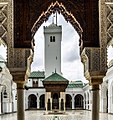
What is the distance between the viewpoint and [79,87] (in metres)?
41.1

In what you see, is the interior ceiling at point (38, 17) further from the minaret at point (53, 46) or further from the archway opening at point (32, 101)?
the archway opening at point (32, 101)

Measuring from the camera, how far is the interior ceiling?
6398mm

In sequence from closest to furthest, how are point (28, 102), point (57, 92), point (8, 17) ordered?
point (8, 17)
point (57, 92)
point (28, 102)

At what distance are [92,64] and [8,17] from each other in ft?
5.83

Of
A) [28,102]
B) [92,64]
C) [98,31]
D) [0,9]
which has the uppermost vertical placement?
[0,9]

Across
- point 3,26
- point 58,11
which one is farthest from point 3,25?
point 58,11

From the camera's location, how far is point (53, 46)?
35.4 meters

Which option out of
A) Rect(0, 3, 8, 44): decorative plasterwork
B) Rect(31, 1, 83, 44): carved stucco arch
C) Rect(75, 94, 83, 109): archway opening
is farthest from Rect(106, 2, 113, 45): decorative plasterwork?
Rect(75, 94, 83, 109): archway opening

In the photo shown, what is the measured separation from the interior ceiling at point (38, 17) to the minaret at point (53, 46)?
28.7 meters

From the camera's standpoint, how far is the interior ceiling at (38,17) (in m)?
6.40

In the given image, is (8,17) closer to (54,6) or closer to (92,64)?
(54,6)

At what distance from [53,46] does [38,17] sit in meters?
29.0

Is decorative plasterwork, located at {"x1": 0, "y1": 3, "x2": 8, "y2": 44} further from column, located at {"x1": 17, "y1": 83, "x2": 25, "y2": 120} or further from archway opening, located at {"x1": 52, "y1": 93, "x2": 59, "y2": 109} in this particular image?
archway opening, located at {"x1": 52, "y1": 93, "x2": 59, "y2": 109}

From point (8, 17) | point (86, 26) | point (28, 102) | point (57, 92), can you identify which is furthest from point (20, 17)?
point (28, 102)
